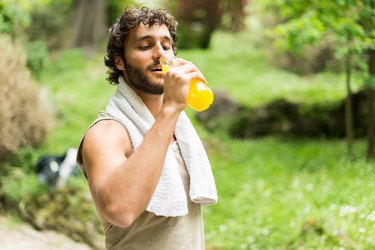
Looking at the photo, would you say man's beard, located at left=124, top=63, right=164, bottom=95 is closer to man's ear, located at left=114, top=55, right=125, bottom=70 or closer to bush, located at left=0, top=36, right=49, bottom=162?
man's ear, located at left=114, top=55, right=125, bottom=70

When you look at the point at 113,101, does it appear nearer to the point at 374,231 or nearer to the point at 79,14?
the point at 374,231

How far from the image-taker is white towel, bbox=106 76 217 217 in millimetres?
1826

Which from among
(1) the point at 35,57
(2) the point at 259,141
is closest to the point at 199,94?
(1) the point at 35,57

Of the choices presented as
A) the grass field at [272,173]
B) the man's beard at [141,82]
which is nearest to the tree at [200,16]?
the grass field at [272,173]

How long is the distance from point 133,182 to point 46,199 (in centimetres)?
496

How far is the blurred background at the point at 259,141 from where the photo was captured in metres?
5.31

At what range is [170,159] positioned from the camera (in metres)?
1.89

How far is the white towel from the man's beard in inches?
1.4

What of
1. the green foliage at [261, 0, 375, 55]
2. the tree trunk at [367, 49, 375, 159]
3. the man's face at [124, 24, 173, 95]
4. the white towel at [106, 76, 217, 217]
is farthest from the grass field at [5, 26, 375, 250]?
the man's face at [124, 24, 173, 95]

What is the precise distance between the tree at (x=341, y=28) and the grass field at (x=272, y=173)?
948 millimetres

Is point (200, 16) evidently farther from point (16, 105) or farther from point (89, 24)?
point (16, 105)

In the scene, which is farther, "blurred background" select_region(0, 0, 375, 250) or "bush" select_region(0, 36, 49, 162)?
"bush" select_region(0, 36, 49, 162)

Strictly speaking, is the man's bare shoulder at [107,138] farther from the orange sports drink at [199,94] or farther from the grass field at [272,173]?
the grass field at [272,173]

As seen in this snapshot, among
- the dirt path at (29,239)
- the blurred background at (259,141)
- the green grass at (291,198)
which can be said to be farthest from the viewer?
the dirt path at (29,239)
